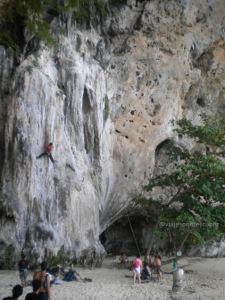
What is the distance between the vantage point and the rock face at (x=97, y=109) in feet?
54.5

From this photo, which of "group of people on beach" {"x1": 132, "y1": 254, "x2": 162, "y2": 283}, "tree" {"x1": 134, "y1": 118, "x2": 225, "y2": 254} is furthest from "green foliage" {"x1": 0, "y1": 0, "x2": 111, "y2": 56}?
"group of people on beach" {"x1": 132, "y1": 254, "x2": 162, "y2": 283}

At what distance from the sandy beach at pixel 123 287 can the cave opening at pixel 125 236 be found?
18.9 feet

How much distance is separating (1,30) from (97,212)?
871 centimetres

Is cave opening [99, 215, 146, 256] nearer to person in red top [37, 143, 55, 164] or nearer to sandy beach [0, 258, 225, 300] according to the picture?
sandy beach [0, 258, 225, 300]

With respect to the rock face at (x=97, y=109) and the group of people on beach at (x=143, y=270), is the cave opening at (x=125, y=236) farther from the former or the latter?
the group of people on beach at (x=143, y=270)

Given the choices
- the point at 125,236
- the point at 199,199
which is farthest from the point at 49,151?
the point at 125,236

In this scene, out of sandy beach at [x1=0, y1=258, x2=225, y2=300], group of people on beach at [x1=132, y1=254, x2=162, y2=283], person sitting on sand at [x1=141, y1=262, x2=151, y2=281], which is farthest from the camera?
person sitting on sand at [x1=141, y1=262, x2=151, y2=281]

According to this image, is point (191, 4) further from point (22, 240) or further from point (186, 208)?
point (22, 240)

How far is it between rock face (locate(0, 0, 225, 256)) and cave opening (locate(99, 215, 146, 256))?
2.92 metres

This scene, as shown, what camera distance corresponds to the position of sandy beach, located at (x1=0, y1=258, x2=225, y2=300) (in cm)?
1263

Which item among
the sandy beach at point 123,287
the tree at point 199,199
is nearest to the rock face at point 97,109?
the sandy beach at point 123,287

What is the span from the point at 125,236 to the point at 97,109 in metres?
8.43

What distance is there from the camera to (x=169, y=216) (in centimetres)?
1738

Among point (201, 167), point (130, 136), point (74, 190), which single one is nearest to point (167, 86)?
point (130, 136)
